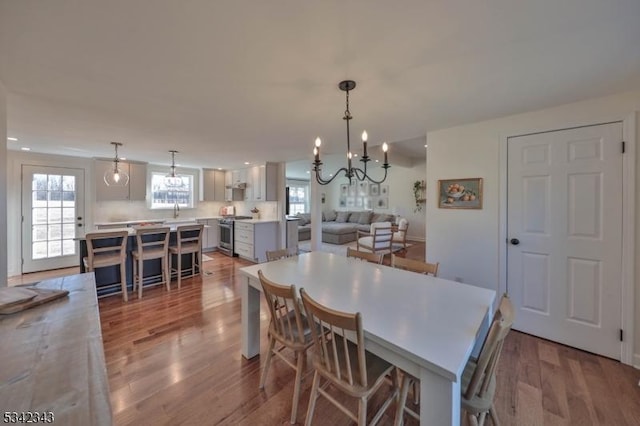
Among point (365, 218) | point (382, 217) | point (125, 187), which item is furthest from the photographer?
point (365, 218)

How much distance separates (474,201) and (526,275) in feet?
3.04

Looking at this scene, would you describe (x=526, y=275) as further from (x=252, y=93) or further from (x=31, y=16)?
(x=31, y=16)

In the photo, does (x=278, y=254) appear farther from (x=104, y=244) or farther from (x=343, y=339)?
(x=104, y=244)

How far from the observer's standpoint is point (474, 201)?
2914 mm

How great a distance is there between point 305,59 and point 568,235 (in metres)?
2.89

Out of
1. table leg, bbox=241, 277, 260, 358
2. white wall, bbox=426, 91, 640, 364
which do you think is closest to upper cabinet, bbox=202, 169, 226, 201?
table leg, bbox=241, 277, 260, 358

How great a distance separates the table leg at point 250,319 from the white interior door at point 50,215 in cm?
499

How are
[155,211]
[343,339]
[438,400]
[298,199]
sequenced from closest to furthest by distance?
[438,400] → [343,339] → [155,211] → [298,199]

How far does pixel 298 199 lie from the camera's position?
10461 mm

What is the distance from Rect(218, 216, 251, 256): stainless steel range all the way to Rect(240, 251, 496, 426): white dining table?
13.0 feet

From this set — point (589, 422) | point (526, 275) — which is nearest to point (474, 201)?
point (526, 275)

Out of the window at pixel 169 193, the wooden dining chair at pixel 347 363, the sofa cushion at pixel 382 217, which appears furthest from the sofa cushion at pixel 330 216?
the wooden dining chair at pixel 347 363

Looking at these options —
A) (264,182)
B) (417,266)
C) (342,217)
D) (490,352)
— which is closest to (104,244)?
(264,182)

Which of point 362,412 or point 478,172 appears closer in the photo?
point 362,412
